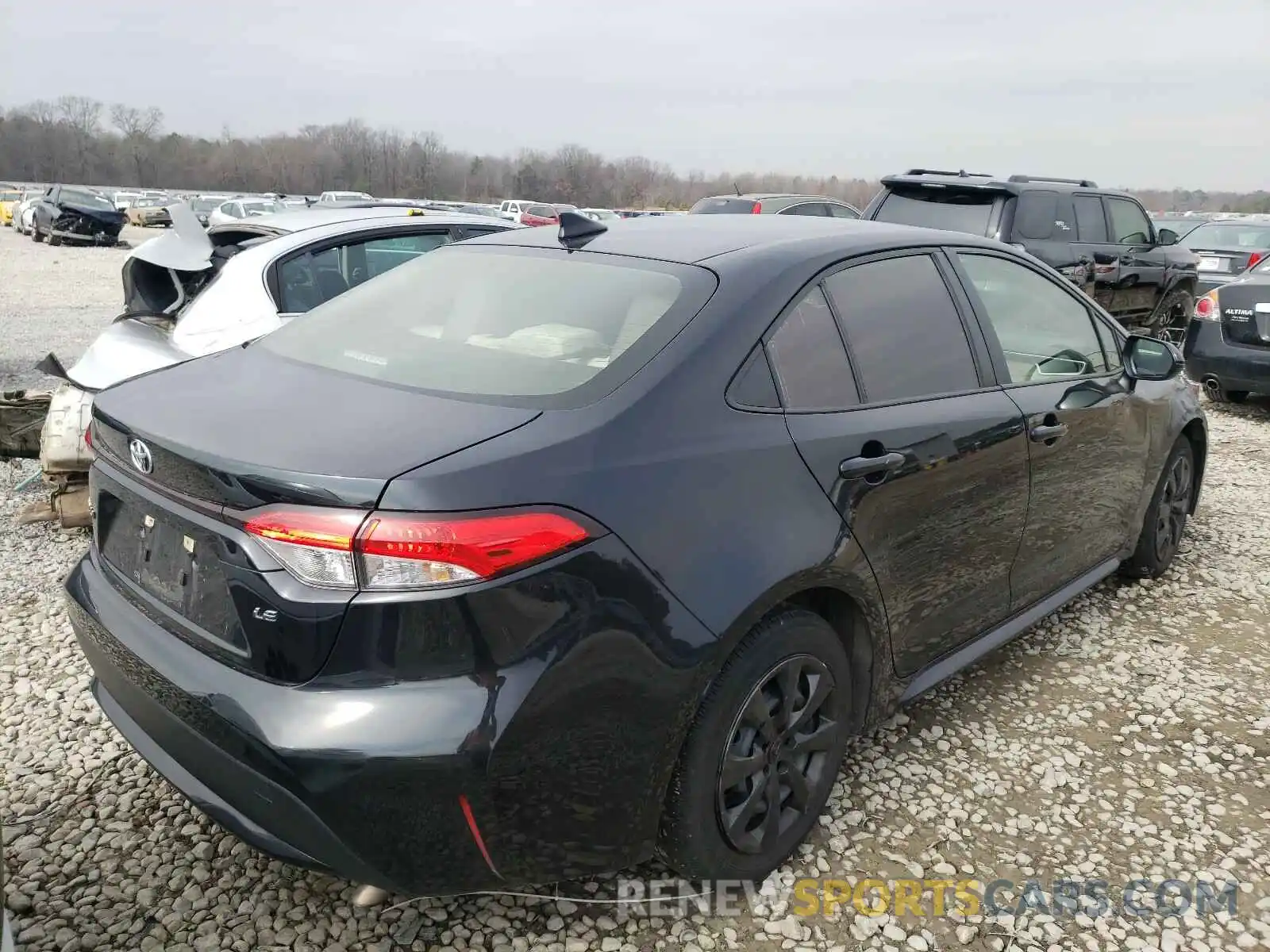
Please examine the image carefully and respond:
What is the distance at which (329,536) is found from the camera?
175cm

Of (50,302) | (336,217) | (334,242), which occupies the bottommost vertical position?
(50,302)

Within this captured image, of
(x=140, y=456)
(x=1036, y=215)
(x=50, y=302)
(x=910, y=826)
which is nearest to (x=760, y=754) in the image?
(x=910, y=826)

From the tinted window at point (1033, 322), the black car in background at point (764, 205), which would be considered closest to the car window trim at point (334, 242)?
the tinted window at point (1033, 322)

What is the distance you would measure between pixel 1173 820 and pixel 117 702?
9.59 ft

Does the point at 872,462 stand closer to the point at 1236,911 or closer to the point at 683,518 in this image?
the point at 683,518

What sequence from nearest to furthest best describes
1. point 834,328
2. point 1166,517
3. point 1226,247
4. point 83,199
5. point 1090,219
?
point 834,328, point 1166,517, point 1090,219, point 1226,247, point 83,199

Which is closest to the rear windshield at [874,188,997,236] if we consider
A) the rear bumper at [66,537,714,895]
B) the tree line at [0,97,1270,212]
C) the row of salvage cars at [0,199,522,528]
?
the row of salvage cars at [0,199,522,528]

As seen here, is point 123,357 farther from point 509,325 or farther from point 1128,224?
point 1128,224

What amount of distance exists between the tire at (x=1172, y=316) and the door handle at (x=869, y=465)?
9631mm

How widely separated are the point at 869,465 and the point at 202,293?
148 inches

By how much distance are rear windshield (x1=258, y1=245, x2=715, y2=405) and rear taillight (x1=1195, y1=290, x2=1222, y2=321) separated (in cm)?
763

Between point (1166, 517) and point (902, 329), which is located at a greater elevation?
point (902, 329)

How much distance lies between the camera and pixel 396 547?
5.70 feet

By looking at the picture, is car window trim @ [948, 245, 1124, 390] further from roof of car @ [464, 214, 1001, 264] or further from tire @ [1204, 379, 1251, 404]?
tire @ [1204, 379, 1251, 404]
